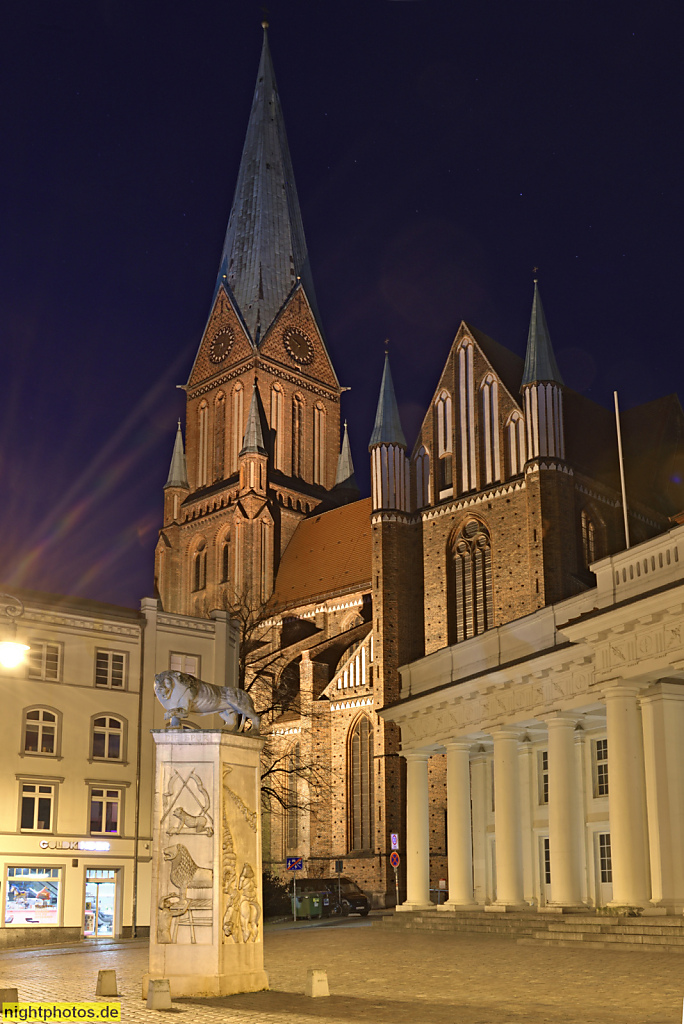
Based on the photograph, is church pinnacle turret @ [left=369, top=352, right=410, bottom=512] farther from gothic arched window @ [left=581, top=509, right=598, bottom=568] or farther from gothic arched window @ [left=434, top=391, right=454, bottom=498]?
gothic arched window @ [left=581, top=509, right=598, bottom=568]

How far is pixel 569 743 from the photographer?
27.8 meters

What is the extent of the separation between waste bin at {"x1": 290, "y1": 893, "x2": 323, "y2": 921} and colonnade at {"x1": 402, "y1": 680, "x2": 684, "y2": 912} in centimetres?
955

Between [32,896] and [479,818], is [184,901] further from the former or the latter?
[479,818]

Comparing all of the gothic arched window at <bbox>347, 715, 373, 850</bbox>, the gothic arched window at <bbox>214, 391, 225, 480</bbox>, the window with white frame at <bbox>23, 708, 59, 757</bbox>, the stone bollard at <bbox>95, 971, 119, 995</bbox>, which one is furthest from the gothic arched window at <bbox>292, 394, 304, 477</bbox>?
the stone bollard at <bbox>95, 971, 119, 995</bbox>

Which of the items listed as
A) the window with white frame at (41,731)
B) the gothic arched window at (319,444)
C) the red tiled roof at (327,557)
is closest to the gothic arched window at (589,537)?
the red tiled roof at (327,557)

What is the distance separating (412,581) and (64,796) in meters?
20.9

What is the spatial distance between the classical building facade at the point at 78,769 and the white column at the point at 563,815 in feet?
50.7

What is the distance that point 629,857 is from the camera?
24.3 metres

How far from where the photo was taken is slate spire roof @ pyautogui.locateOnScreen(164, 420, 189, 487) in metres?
84.2

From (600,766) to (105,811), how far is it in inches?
639

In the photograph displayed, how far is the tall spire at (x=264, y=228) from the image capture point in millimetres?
86875

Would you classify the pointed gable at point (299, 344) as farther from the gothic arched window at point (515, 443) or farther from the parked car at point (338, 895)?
the parked car at point (338, 895)

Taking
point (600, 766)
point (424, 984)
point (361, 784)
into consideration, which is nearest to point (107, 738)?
point (600, 766)

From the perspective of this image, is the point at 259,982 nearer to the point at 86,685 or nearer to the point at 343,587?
the point at 86,685
